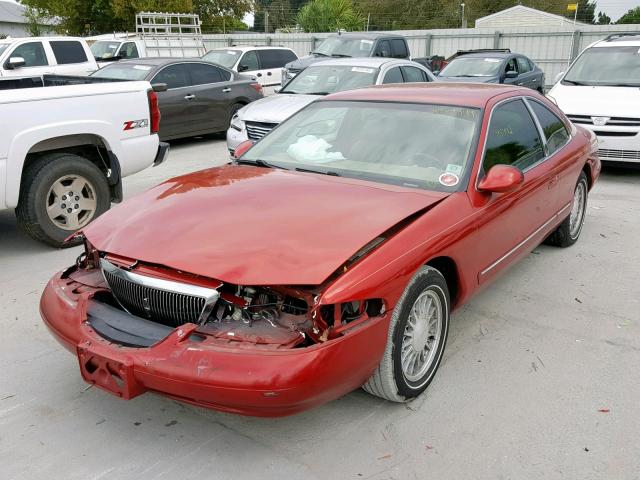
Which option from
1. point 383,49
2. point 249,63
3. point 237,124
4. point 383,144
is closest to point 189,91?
point 237,124

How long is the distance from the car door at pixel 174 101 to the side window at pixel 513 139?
7.36m

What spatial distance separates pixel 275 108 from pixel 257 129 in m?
0.43

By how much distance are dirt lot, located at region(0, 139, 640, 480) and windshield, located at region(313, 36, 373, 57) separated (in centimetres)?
1183

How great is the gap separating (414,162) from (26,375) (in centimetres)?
265

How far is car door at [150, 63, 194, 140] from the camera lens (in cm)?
1071

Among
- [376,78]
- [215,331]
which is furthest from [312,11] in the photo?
[215,331]

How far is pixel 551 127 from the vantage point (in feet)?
16.8

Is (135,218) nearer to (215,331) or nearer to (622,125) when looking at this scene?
(215,331)

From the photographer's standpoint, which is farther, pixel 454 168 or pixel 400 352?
pixel 454 168

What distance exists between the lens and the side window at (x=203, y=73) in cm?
1137

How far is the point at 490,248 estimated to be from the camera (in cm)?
391

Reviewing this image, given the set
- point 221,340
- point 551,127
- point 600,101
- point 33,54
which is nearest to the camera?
point 221,340

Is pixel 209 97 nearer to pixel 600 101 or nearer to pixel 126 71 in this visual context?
pixel 126 71

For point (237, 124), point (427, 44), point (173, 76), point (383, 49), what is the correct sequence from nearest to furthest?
point (237, 124)
point (173, 76)
point (383, 49)
point (427, 44)
